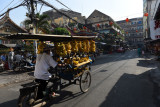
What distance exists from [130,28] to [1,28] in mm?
66875

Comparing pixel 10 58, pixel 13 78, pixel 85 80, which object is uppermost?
pixel 10 58

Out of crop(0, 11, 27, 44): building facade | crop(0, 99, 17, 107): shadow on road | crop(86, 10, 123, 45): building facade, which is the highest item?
crop(86, 10, 123, 45): building facade

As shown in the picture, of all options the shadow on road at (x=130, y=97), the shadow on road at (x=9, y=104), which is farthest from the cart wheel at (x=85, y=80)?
the shadow on road at (x=9, y=104)

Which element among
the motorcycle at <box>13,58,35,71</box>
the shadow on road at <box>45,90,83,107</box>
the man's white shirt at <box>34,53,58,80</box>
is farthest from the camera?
the motorcycle at <box>13,58,35,71</box>

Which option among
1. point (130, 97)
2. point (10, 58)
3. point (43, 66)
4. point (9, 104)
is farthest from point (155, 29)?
point (10, 58)

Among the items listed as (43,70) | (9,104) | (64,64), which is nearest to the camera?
(43,70)

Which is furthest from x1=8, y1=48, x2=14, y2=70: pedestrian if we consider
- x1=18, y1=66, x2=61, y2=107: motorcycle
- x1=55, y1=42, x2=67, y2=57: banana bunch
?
x1=18, y1=66, x2=61, y2=107: motorcycle

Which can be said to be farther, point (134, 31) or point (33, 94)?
point (134, 31)

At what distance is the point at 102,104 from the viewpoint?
391 centimetres

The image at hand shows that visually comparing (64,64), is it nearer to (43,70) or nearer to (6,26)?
(43,70)

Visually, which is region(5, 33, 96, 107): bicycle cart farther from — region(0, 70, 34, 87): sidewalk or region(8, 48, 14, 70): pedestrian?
region(8, 48, 14, 70): pedestrian

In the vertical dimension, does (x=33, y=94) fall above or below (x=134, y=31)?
below

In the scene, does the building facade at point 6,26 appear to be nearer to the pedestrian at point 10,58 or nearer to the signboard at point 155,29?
the pedestrian at point 10,58

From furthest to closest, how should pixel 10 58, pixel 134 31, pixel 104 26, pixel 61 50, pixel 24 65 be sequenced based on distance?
pixel 134 31, pixel 104 26, pixel 10 58, pixel 24 65, pixel 61 50
